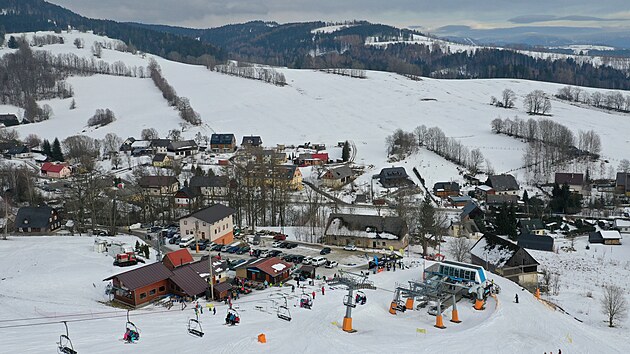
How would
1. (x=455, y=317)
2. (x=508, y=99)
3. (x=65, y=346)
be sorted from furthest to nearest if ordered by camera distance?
1. (x=508, y=99)
2. (x=455, y=317)
3. (x=65, y=346)

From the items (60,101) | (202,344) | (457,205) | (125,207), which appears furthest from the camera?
(60,101)

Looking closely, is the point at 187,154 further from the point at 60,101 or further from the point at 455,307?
the point at 455,307

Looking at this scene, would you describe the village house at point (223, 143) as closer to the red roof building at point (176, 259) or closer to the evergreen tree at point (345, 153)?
the evergreen tree at point (345, 153)

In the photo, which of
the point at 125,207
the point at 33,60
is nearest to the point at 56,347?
the point at 125,207

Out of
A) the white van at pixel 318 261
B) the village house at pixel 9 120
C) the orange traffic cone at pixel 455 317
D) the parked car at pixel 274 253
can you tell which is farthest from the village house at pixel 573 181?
the village house at pixel 9 120

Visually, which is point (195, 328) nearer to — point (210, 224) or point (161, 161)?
point (210, 224)

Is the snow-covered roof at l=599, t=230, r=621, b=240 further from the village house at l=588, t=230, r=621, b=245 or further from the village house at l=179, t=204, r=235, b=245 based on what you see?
the village house at l=179, t=204, r=235, b=245

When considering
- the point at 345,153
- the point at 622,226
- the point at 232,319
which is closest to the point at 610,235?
the point at 622,226
